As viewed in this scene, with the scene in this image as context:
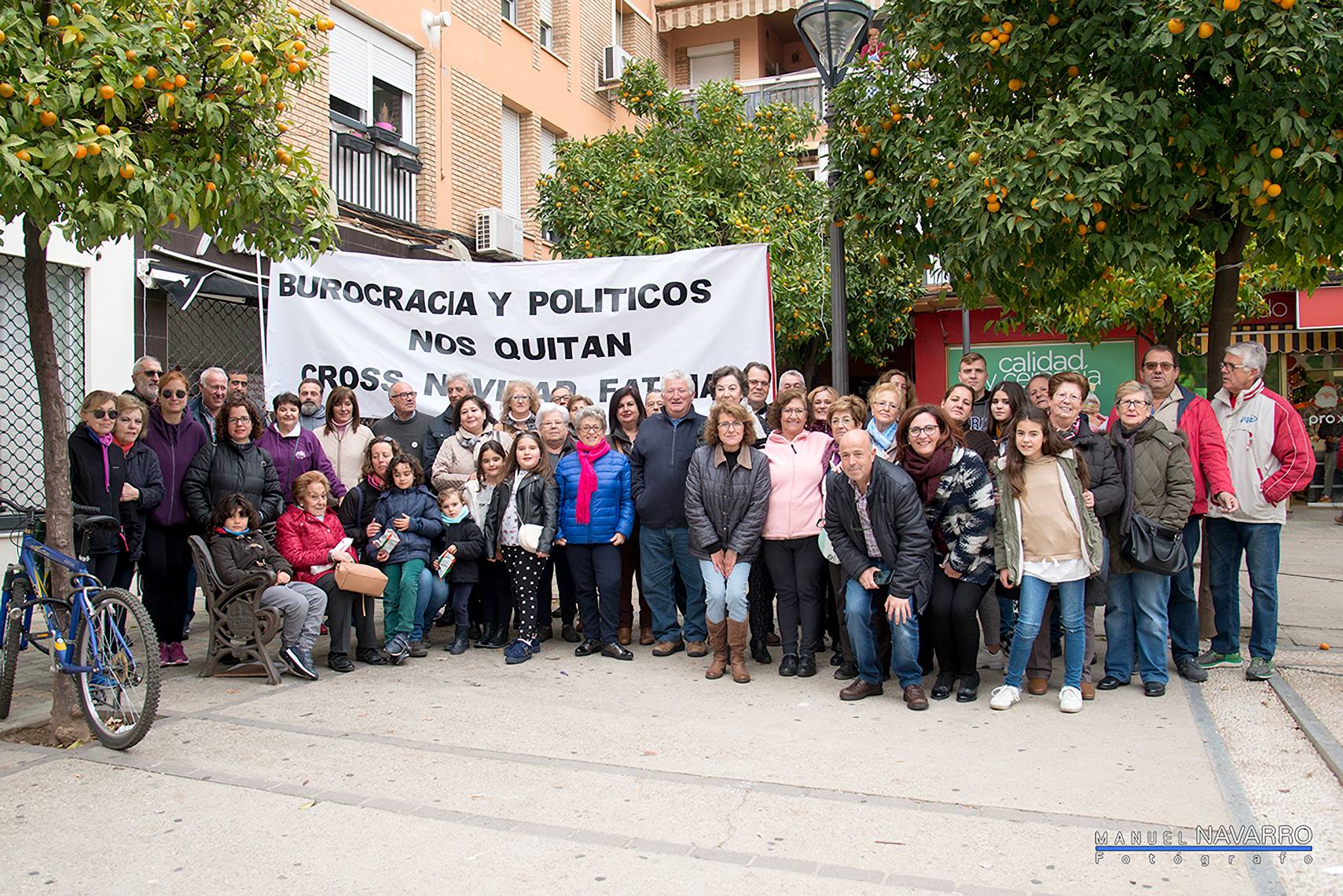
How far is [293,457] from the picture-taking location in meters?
7.67

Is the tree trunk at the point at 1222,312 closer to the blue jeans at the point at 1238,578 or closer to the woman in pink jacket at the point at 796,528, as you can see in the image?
the blue jeans at the point at 1238,578

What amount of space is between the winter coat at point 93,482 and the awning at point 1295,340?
18210 mm

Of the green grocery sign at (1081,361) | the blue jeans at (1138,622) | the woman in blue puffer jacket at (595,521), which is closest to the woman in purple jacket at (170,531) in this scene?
the woman in blue puffer jacket at (595,521)

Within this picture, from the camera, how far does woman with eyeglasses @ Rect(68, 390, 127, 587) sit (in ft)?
21.3

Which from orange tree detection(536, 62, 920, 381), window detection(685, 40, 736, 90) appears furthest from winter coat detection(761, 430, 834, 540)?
window detection(685, 40, 736, 90)

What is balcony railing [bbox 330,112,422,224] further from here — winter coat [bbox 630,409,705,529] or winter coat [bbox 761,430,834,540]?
winter coat [bbox 761,430,834,540]

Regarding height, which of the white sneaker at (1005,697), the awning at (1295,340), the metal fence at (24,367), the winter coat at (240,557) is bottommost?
the white sneaker at (1005,697)

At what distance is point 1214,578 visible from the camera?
6598mm

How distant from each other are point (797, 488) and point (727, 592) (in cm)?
77

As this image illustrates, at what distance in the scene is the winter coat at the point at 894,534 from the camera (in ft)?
19.3

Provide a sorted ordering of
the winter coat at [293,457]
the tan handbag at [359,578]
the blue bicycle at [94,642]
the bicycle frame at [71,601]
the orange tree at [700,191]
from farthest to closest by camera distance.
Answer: the orange tree at [700,191] → the winter coat at [293,457] → the tan handbag at [359,578] → the bicycle frame at [71,601] → the blue bicycle at [94,642]

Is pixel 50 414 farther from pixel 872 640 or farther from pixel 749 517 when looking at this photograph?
pixel 872 640

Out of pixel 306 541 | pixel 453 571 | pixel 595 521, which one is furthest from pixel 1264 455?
pixel 306 541

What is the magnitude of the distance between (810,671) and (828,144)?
12.8ft
